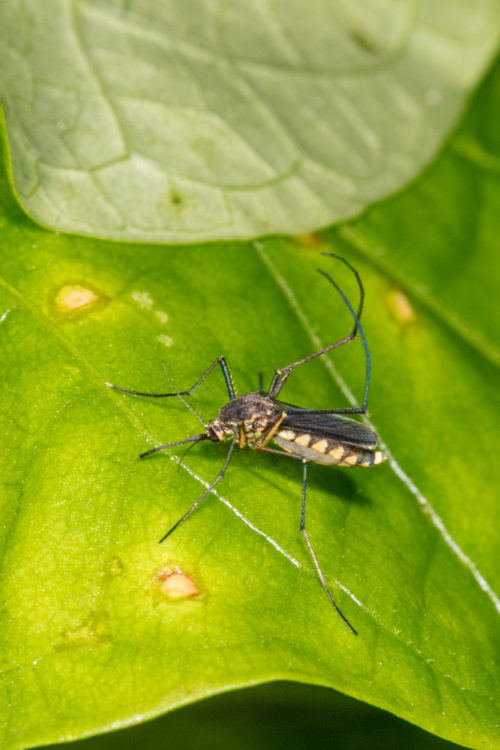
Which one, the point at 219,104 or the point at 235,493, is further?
the point at 219,104

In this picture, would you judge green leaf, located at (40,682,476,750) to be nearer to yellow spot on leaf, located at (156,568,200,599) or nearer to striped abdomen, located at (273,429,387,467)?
striped abdomen, located at (273,429,387,467)

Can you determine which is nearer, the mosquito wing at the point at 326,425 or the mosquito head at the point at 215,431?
the mosquito head at the point at 215,431

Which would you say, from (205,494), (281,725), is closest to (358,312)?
(205,494)

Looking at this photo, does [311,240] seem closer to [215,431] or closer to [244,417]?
[244,417]

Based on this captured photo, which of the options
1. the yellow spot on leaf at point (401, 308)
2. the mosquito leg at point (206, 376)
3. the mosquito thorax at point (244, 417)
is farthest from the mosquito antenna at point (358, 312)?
the mosquito leg at point (206, 376)

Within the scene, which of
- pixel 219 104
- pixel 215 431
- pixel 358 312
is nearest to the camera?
pixel 215 431

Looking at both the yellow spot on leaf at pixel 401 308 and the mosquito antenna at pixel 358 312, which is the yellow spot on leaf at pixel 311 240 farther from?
the yellow spot on leaf at pixel 401 308

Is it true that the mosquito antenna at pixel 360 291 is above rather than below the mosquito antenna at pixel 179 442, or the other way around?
above
